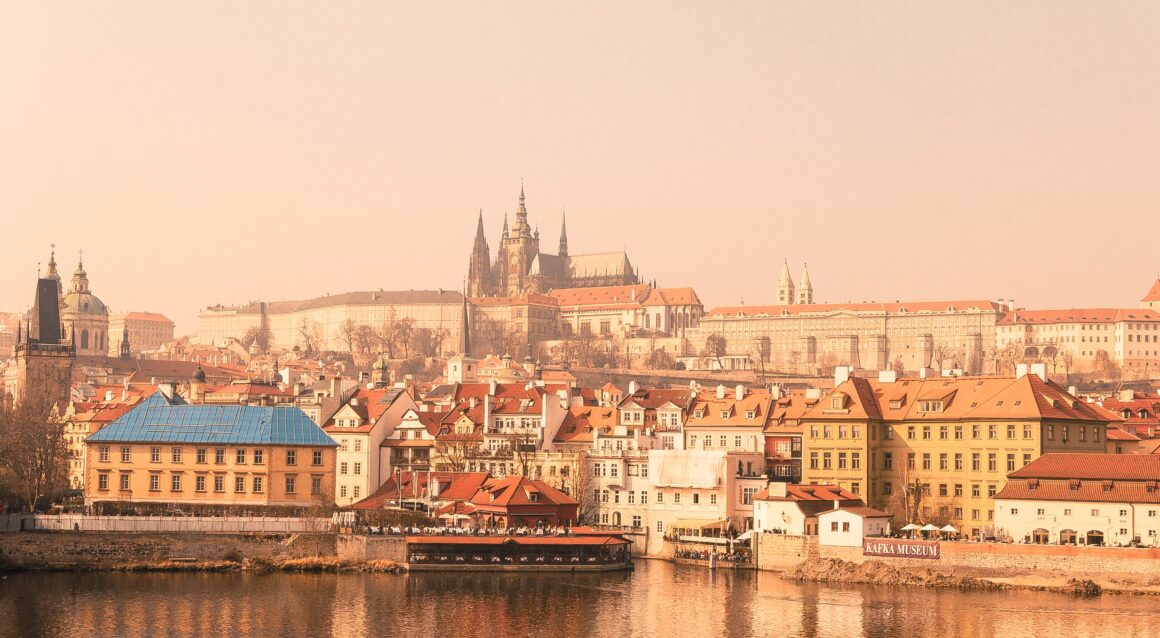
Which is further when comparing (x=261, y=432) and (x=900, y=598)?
(x=261, y=432)

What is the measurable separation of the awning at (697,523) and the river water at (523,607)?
7348 millimetres

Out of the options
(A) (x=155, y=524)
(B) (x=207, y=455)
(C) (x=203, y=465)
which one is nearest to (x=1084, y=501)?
(A) (x=155, y=524)

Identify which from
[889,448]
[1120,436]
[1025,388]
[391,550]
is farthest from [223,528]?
[1120,436]

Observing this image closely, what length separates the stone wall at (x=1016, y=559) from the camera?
69.5m

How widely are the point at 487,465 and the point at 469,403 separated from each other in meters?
10.5

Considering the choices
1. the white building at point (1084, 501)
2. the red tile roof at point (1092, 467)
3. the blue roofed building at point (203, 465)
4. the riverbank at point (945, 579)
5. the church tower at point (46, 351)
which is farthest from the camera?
the church tower at point (46, 351)

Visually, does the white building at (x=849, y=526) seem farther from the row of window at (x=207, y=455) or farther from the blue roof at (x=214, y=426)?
the row of window at (x=207, y=455)

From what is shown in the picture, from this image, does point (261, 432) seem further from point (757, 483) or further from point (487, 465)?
point (757, 483)

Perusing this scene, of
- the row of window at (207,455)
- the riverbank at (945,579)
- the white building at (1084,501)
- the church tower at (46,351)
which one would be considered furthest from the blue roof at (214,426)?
the church tower at (46,351)

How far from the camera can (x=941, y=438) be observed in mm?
83812

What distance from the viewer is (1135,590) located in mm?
68375

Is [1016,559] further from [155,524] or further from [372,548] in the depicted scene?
[155,524]

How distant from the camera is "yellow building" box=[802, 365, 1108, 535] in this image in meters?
81.2

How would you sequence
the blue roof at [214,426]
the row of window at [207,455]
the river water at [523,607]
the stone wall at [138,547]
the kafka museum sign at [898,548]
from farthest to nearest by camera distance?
1. the blue roof at [214,426]
2. the row of window at [207,455]
3. the stone wall at [138,547]
4. the kafka museum sign at [898,548]
5. the river water at [523,607]
